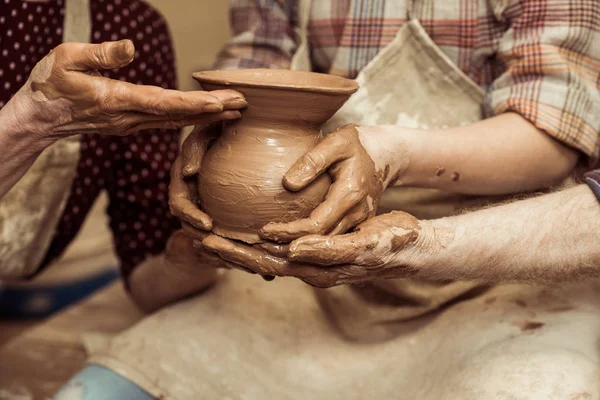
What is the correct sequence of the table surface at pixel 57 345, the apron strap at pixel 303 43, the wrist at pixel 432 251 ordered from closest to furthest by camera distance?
the wrist at pixel 432 251 → the apron strap at pixel 303 43 → the table surface at pixel 57 345

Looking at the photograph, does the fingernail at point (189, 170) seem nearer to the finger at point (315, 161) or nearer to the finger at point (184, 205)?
the finger at point (184, 205)

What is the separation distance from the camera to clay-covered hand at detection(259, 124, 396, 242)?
1.06 metres

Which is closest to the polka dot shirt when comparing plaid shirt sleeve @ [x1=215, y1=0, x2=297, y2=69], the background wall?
plaid shirt sleeve @ [x1=215, y1=0, x2=297, y2=69]

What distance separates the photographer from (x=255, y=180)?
1093 millimetres

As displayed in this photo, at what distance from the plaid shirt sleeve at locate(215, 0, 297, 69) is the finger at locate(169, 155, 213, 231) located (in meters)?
0.49

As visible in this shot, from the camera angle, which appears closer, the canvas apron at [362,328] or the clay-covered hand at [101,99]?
the clay-covered hand at [101,99]

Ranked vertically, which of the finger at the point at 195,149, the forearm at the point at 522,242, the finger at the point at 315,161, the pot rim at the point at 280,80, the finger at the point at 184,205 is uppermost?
the pot rim at the point at 280,80

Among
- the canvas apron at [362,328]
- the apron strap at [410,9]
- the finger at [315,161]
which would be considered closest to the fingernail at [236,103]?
the finger at [315,161]

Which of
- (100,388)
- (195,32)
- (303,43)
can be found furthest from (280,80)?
(195,32)

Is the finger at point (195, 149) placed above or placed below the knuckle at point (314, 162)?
below

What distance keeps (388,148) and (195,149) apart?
0.35 meters

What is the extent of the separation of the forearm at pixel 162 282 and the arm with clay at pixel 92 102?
48 centimetres

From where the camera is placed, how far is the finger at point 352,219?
1085 millimetres

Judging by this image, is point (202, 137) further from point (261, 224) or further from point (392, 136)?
point (392, 136)
